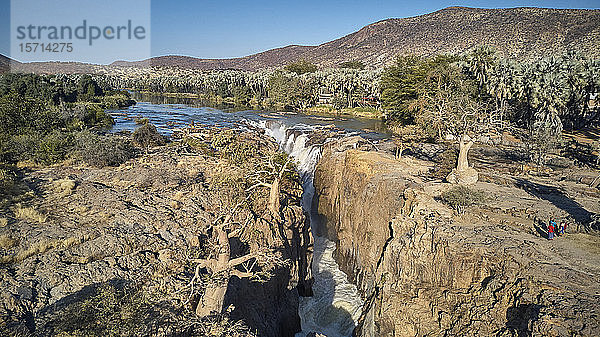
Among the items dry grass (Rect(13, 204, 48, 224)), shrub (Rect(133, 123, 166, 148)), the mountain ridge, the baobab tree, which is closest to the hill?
the mountain ridge

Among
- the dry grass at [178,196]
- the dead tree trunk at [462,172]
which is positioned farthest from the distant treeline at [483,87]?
the dry grass at [178,196]

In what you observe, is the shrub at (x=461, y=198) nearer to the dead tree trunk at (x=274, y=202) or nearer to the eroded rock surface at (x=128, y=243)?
the eroded rock surface at (x=128, y=243)

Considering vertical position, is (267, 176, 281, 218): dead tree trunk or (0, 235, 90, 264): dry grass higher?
(267, 176, 281, 218): dead tree trunk

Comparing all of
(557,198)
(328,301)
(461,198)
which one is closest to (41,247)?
(328,301)

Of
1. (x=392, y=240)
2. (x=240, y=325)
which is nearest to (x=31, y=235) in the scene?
(x=240, y=325)

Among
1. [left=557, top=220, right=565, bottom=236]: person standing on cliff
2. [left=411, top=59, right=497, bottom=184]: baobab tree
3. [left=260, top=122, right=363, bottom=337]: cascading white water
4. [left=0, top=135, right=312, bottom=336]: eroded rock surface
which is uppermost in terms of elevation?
[left=411, top=59, right=497, bottom=184]: baobab tree

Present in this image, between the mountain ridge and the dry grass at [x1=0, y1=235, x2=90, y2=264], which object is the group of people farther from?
the mountain ridge

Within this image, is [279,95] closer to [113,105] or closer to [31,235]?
[113,105]
